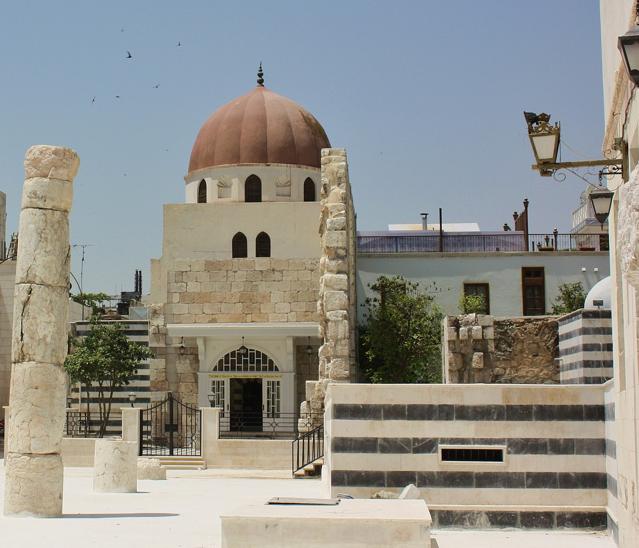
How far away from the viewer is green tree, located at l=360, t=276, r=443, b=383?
28.6 m

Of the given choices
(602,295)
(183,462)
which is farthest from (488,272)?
(602,295)

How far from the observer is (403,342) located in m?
28.6

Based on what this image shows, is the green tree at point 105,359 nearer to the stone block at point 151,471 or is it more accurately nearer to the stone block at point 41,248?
the stone block at point 151,471

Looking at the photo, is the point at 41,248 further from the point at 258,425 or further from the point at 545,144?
the point at 258,425

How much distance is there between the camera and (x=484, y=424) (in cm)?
1185

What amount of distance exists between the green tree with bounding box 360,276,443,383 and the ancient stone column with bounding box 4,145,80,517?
663 inches

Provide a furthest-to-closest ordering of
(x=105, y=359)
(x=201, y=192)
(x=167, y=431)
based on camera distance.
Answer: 1. (x=201, y=192)
2. (x=105, y=359)
3. (x=167, y=431)

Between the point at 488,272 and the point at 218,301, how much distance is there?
841 cm

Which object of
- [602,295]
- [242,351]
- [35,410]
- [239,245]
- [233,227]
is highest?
[233,227]

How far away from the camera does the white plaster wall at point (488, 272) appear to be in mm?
30766

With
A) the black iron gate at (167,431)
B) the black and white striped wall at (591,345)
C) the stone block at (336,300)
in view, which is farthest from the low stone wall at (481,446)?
the black iron gate at (167,431)

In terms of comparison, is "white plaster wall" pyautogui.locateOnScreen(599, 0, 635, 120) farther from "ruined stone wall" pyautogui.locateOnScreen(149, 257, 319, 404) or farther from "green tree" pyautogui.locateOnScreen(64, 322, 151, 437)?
"green tree" pyautogui.locateOnScreen(64, 322, 151, 437)

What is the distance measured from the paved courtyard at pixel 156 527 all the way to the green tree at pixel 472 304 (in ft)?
46.3

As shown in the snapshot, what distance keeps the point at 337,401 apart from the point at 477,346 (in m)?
10.3
